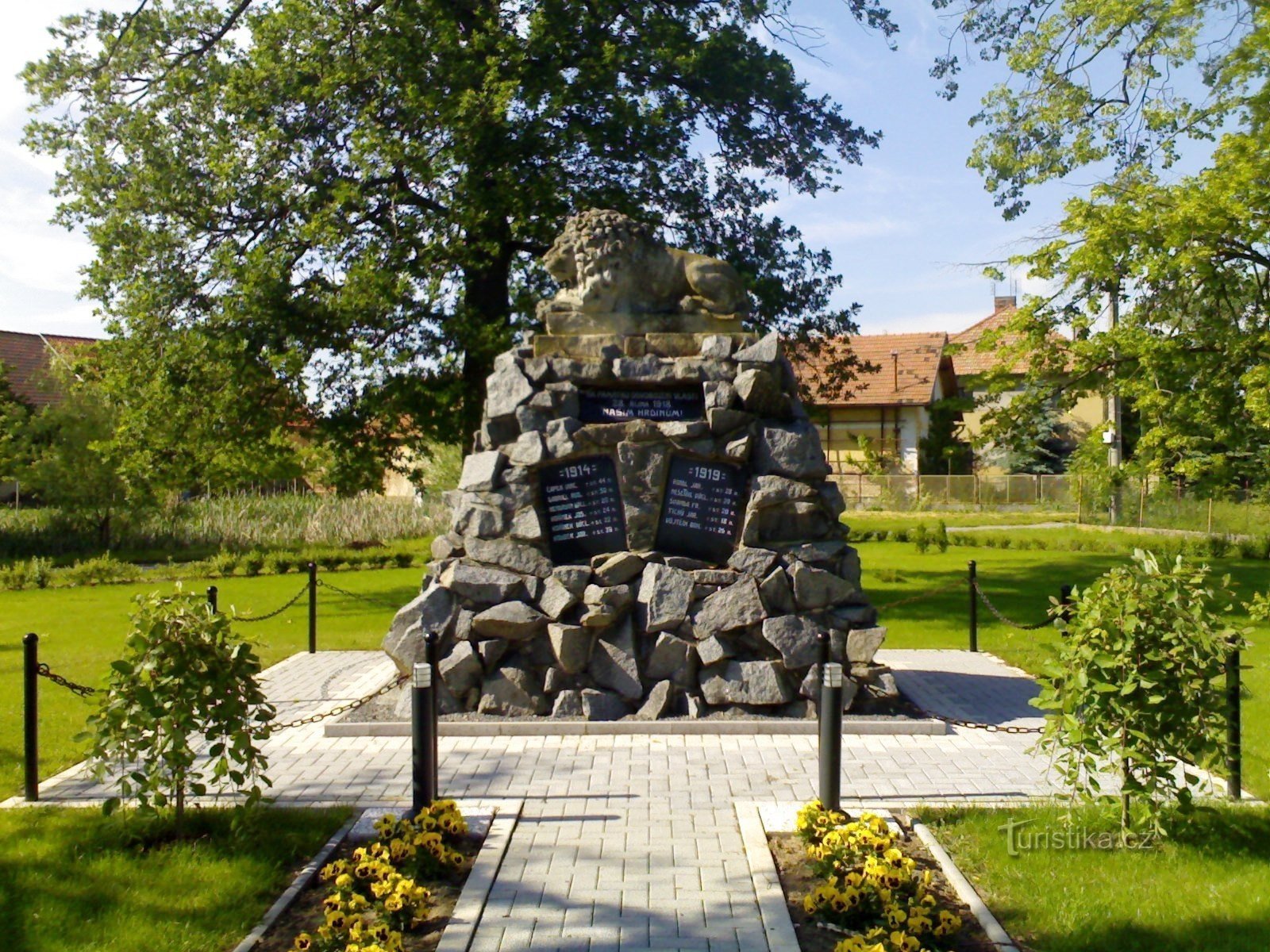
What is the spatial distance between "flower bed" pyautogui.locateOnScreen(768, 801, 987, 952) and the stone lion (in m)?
5.13

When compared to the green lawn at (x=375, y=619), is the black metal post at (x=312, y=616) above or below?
above

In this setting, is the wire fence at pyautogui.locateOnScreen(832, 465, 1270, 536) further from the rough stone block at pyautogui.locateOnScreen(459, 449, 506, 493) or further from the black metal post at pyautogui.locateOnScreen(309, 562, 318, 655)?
the rough stone block at pyautogui.locateOnScreen(459, 449, 506, 493)

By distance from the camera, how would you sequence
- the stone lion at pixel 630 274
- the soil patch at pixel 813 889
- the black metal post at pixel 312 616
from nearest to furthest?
the soil patch at pixel 813 889, the stone lion at pixel 630 274, the black metal post at pixel 312 616

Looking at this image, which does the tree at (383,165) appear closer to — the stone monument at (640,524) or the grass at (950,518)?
the stone monument at (640,524)

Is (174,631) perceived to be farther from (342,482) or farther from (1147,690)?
(342,482)

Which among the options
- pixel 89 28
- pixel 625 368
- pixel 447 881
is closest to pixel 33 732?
pixel 447 881

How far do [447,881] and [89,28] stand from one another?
607 inches

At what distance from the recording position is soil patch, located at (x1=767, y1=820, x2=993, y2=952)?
4441 millimetres

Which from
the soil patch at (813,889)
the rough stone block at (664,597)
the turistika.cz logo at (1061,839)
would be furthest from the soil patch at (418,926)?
the rough stone block at (664,597)

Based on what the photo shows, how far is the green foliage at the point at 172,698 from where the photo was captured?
5.33 metres

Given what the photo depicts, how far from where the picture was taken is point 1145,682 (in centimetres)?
512

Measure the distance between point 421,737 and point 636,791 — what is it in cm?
148

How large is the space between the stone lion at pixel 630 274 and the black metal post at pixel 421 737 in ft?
14.2

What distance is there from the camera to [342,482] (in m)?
16.8
